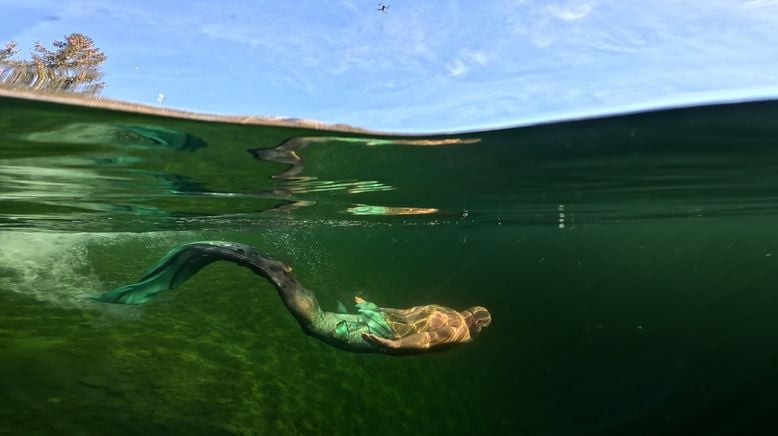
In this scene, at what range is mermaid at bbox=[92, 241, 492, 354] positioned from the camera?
6121 mm

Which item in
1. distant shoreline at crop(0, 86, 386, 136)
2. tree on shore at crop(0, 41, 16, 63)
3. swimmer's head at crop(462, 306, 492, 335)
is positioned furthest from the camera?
swimmer's head at crop(462, 306, 492, 335)

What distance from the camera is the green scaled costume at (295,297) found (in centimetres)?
612

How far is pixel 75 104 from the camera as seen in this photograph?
4.17 metres

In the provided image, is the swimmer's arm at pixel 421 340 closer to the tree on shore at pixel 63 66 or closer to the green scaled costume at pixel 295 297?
the green scaled costume at pixel 295 297

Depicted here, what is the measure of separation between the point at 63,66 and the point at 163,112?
1079 millimetres

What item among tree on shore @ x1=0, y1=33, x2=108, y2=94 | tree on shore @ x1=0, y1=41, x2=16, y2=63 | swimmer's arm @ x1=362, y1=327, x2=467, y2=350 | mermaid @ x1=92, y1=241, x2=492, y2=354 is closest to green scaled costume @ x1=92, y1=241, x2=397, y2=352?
mermaid @ x1=92, y1=241, x2=492, y2=354

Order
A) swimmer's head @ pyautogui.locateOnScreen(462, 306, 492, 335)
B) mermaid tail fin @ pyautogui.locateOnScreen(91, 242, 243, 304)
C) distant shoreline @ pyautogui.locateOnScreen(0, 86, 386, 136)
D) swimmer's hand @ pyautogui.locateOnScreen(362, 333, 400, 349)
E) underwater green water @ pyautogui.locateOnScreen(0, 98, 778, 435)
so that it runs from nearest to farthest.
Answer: distant shoreline @ pyautogui.locateOnScreen(0, 86, 386, 136), swimmer's hand @ pyautogui.locateOnScreen(362, 333, 400, 349), underwater green water @ pyautogui.locateOnScreen(0, 98, 778, 435), mermaid tail fin @ pyautogui.locateOnScreen(91, 242, 243, 304), swimmer's head @ pyautogui.locateOnScreen(462, 306, 492, 335)

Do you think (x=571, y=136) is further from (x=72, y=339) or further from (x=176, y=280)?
(x=72, y=339)

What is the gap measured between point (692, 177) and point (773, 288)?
27.7m

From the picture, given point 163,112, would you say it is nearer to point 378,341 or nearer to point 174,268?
point 174,268

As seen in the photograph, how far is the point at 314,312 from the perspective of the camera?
6.18m

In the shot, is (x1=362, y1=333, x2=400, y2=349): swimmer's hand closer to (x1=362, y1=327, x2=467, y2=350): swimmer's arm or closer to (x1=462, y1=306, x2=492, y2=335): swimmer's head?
(x1=362, y1=327, x2=467, y2=350): swimmer's arm

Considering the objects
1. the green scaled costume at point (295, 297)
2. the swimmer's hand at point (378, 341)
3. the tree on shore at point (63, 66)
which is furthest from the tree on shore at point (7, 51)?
the swimmer's hand at point (378, 341)

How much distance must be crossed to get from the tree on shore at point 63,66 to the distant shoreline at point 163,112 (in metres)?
0.21
